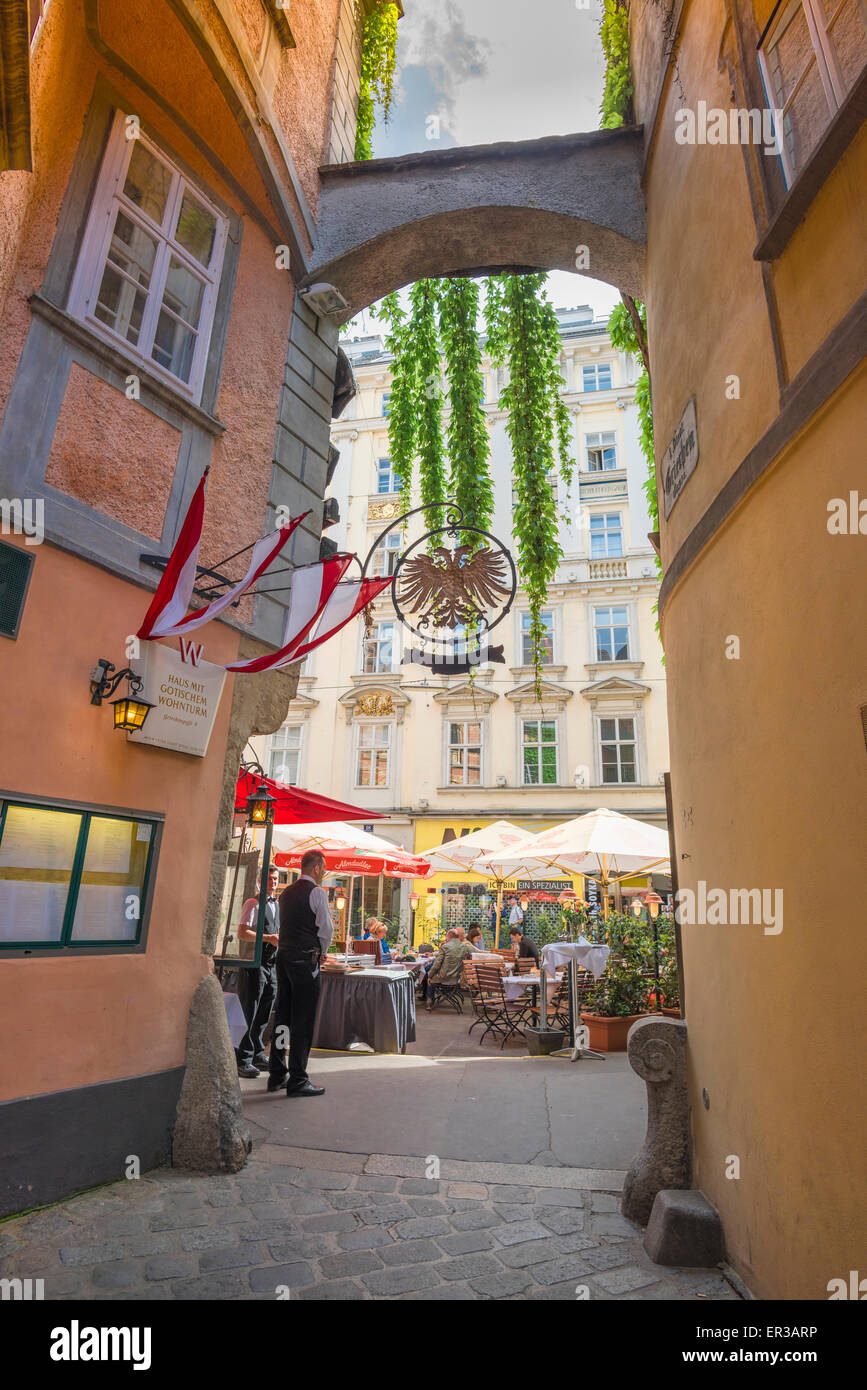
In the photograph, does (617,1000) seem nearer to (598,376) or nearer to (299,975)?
(299,975)

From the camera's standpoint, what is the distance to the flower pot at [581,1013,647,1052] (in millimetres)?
8938

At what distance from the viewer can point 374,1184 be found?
443 cm

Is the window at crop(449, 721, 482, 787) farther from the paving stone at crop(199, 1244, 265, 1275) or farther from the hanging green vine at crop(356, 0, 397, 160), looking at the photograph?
the paving stone at crop(199, 1244, 265, 1275)

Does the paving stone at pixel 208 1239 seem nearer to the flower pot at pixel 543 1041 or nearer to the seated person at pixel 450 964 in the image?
the flower pot at pixel 543 1041

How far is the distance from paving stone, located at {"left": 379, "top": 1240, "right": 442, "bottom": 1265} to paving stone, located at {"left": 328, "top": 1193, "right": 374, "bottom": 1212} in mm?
506

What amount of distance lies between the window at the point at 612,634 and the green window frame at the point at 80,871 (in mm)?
20877

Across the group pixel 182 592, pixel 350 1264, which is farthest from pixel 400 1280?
pixel 182 592

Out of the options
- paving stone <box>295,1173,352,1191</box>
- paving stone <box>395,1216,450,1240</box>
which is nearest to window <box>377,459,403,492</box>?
paving stone <box>295,1173,352,1191</box>

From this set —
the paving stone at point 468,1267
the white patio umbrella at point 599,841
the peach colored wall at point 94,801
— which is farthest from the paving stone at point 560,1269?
the white patio umbrella at point 599,841

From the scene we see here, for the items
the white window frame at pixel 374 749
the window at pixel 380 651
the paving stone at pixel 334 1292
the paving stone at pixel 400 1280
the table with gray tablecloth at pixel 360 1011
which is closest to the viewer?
the paving stone at pixel 334 1292

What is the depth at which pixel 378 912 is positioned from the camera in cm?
2352

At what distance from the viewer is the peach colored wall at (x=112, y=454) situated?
15.3 feet

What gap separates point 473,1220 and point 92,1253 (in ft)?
6.10

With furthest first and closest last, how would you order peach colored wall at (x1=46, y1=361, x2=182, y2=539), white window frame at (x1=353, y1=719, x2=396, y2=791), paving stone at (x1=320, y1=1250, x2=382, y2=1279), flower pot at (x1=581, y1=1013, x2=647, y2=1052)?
1. white window frame at (x1=353, y1=719, x2=396, y2=791)
2. flower pot at (x1=581, y1=1013, x2=647, y2=1052)
3. peach colored wall at (x1=46, y1=361, x2=182, y2=539)
4. paving stone at (x1=320, y1=1250, x2=382, y2=1279)
